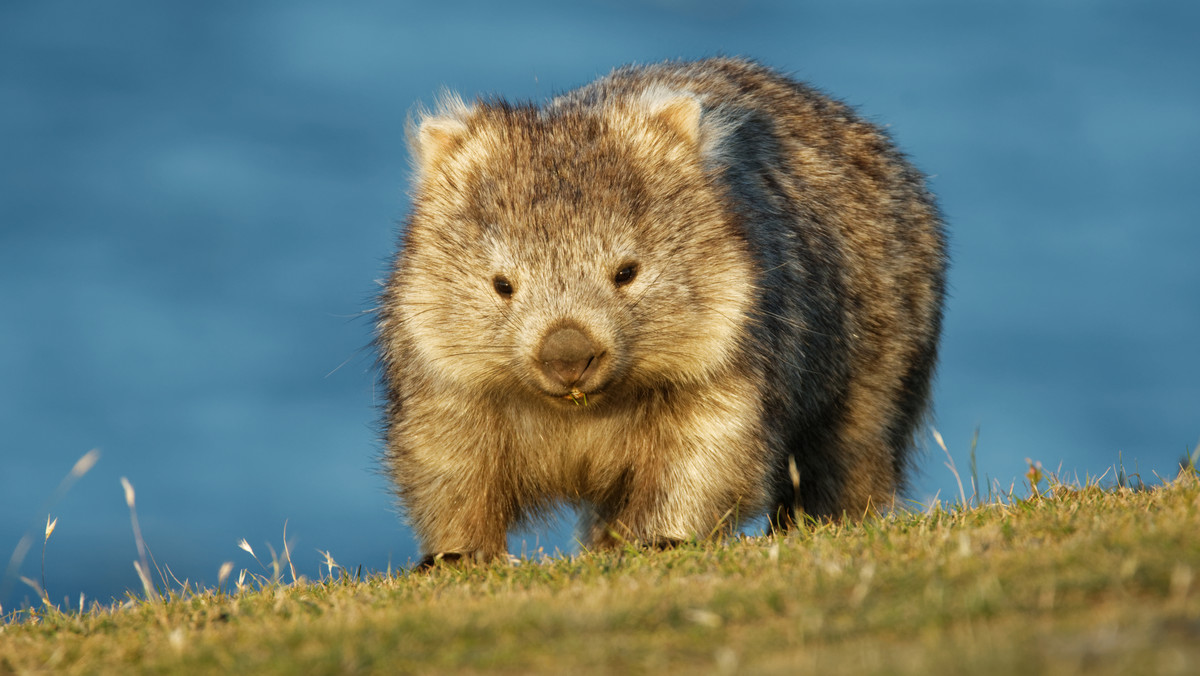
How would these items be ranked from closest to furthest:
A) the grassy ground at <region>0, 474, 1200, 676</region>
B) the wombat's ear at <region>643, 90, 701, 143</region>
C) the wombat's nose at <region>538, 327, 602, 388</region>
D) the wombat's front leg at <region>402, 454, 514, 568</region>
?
1. the grassy ground at <region>0, 474, 1200, 676</region>
2. the wombat's nose at <region>538, 327, 602, 388</region>
3. the wombat's ear at <region>643, 90, 701, 143</region>
4. the wombat's front leg at <region>402, 454, 514, 568</region>

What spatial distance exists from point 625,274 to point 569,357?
2.09 feet

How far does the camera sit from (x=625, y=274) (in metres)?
6.20

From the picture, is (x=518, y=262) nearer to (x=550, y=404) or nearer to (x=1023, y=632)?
(x=550, y=404)

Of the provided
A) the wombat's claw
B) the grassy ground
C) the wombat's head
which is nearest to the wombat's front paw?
the wombat's claw

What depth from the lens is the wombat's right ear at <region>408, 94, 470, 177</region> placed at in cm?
693

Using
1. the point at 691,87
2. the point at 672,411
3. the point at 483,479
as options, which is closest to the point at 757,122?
the point at 691,87

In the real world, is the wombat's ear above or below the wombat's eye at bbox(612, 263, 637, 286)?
above

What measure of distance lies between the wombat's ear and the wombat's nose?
149 cm

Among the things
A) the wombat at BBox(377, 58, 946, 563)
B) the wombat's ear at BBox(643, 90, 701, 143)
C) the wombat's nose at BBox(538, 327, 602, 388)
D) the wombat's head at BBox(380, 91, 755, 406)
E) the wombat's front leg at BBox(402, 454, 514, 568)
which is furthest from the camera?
the wombat's front leg at BBox(402, 454, 514, 568)

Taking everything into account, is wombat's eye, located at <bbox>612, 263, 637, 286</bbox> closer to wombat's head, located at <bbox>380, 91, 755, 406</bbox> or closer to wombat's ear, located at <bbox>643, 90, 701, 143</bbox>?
wombat's head, located at <bbox>380, 91, 755, 406</bbox>

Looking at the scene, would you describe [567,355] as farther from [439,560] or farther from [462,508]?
[462,508]

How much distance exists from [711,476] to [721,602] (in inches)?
102

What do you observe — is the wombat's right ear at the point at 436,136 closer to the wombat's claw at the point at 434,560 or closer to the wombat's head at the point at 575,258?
the wombat's head at the point at 575,258

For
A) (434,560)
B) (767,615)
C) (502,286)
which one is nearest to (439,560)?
(434,560)
